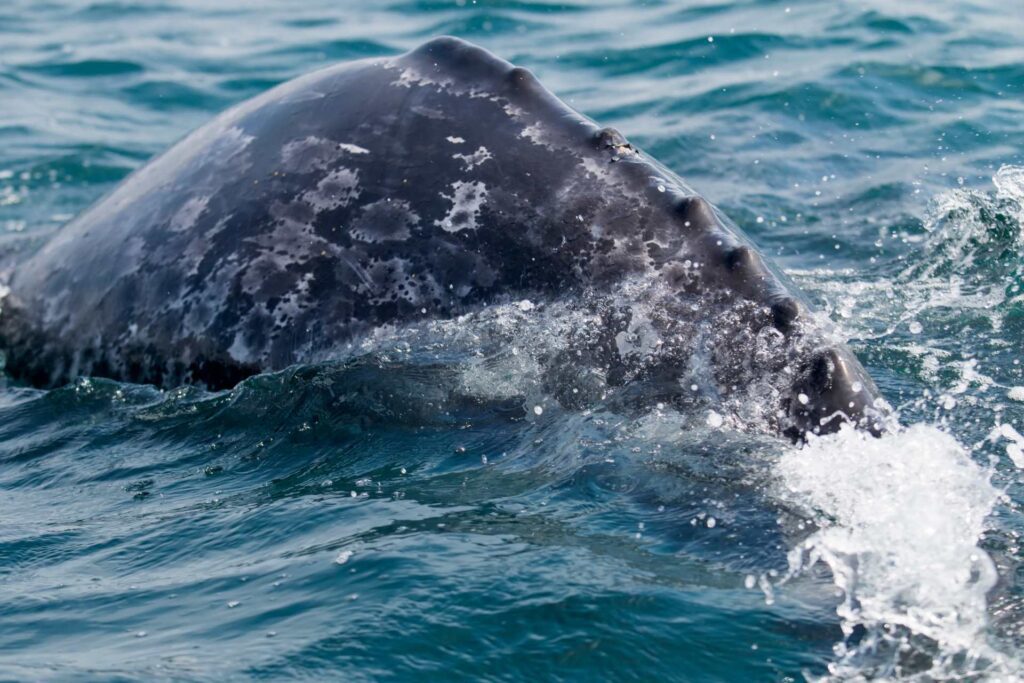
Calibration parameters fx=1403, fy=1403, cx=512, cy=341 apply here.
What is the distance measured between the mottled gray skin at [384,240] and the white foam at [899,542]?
19 cm

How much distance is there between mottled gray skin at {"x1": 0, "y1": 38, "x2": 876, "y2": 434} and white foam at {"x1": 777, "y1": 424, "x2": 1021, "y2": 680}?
191mm

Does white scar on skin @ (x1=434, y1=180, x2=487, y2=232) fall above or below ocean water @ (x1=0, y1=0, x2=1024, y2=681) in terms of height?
above

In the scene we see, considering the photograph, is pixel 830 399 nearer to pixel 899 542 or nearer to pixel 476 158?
pixel 899 542

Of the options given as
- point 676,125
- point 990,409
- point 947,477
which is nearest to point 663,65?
point 676,125

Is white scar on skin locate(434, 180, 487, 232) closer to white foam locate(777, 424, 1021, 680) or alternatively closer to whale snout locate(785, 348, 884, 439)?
whale snout locate(785, 348, 884, 439)

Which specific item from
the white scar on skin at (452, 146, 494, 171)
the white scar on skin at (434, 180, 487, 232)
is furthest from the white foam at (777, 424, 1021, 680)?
the white scar on skin at (452, 146, 494, 171)

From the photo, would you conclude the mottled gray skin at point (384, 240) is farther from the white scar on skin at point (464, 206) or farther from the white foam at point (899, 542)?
the white foam at point (899, 542)

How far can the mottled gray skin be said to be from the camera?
5492 mm

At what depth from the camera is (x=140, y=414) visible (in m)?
6.70

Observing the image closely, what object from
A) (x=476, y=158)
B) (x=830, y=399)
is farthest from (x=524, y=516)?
(x=476, y=158)

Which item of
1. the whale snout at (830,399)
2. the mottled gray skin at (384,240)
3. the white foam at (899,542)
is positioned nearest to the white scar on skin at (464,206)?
the mottled gray skin at (384,240)

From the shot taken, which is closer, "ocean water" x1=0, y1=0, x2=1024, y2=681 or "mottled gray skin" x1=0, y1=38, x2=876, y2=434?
"ocean water" x1=0, y1=0, x2=1024, y2=681

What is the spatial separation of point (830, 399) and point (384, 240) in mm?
2098

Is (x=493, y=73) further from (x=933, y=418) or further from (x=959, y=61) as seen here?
(x=959, y=61)
